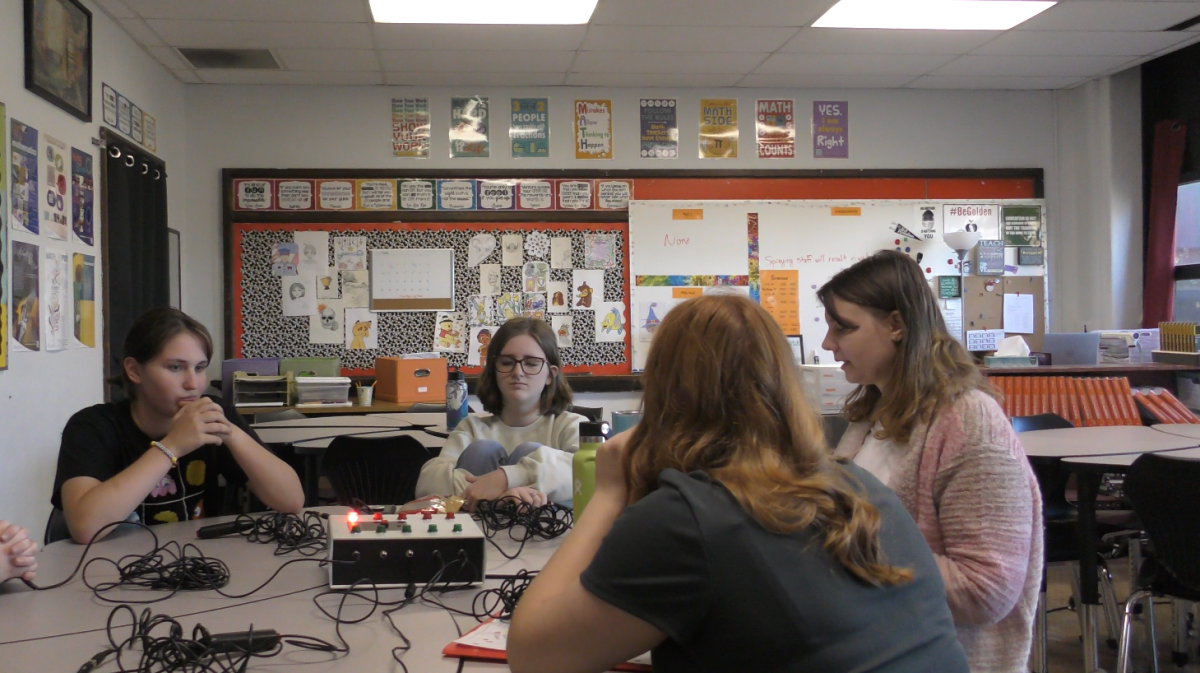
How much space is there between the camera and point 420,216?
5316mm

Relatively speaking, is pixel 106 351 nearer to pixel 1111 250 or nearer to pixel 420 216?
pixel 420 216

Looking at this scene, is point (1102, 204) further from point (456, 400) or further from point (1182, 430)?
point (456, 400)

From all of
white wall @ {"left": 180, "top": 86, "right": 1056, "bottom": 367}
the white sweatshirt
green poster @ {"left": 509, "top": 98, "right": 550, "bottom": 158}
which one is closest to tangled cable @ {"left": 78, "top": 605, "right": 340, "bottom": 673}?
the white sweatshirt

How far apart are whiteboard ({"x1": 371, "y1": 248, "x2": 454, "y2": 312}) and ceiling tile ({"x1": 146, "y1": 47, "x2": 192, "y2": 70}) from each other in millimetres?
1452

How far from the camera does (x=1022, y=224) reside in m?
5.75

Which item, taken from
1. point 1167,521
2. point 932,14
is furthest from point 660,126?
point 1167,521

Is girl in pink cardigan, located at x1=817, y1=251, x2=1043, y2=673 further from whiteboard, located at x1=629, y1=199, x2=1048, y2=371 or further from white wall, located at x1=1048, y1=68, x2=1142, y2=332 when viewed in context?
white wall, located at x1=1048, y1=68, x2=1142, y2=332

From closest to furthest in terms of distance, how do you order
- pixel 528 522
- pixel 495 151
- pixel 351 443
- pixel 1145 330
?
1. pixel 528 522
2. pixel 351 443
3. pixel 1145 330
4. pixel 495 151

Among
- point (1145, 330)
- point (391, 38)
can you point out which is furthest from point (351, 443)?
point (1145, 330)

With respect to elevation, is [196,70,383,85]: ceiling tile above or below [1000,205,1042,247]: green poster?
above

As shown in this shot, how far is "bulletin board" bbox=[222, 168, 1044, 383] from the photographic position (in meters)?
5.26

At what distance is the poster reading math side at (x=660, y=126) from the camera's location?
5488 millimetres

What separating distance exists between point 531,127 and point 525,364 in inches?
132

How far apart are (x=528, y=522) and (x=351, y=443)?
46.5 inches
